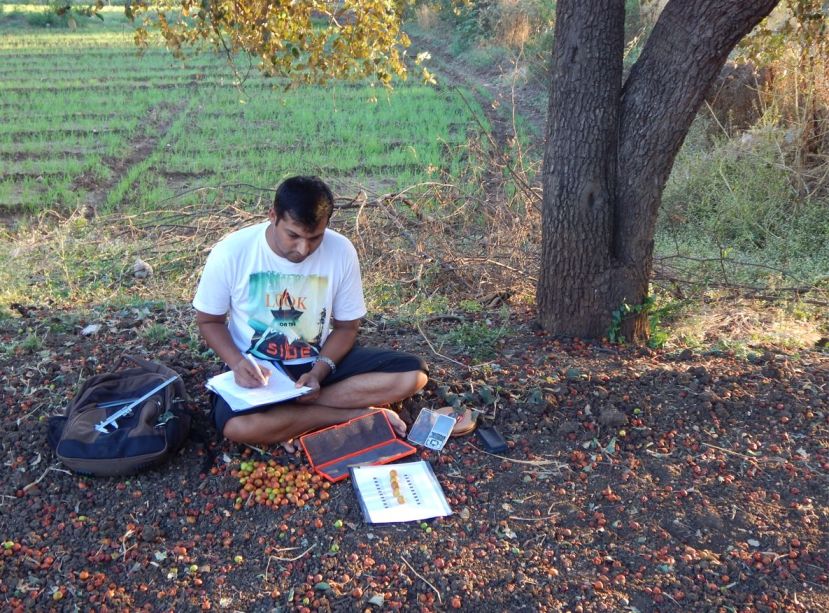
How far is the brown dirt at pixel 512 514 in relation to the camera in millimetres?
2635

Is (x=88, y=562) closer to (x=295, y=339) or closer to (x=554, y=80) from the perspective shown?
(x=295, y=339)

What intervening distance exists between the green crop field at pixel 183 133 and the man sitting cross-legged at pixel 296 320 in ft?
9.76

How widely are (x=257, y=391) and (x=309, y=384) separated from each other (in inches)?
9.4

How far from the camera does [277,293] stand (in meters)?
3.44

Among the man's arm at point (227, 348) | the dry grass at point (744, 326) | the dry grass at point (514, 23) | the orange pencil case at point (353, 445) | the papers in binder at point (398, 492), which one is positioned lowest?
the papers in binder at point (398, 492)

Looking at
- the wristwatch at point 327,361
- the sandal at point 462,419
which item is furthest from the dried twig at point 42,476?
the sandal at point 462,419

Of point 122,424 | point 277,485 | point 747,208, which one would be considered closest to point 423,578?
point 277,485

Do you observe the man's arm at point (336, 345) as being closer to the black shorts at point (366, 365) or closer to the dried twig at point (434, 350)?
the black shorts at point (366, 365)

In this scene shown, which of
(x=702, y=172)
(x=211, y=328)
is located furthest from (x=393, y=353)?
(x=702, y=172)

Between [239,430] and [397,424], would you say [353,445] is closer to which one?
[397,424]

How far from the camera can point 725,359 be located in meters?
4.26

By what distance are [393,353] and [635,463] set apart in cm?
119

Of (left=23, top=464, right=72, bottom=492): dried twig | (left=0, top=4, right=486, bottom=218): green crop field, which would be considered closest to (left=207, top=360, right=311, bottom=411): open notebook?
(left=23, top=464, right=72, bottom=492): dried twig

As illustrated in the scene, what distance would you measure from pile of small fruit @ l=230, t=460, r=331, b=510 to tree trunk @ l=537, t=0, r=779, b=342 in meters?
1.84
